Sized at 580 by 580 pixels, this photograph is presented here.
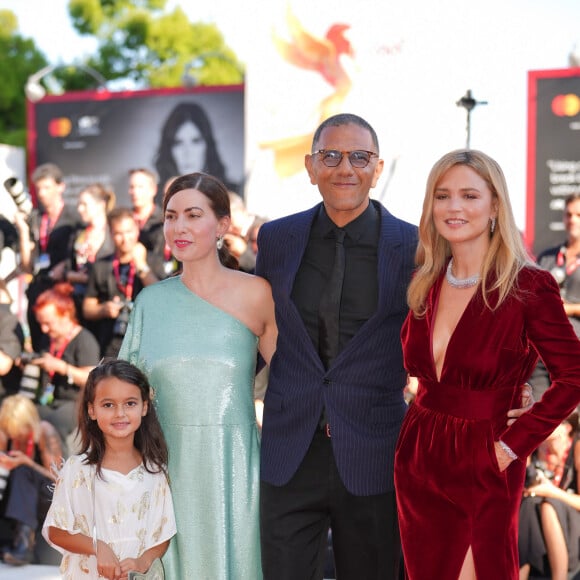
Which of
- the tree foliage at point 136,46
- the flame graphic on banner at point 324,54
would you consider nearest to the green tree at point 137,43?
the tree foliage at point 136,46

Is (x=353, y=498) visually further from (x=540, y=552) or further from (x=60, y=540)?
(x=540, y=552)

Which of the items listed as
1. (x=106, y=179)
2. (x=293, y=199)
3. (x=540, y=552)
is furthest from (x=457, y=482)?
(x=106, y=179)

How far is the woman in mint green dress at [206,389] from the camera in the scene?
3240mm

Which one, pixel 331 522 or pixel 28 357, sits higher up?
pixel 28 357

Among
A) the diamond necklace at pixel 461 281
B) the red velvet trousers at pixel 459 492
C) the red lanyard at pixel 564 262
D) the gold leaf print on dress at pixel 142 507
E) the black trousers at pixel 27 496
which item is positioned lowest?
the black trousers at pixel 27 496

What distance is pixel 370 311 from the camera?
3047mm

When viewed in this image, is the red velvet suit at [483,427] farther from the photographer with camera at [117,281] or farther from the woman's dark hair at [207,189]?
the photographer with camera at [117,281]

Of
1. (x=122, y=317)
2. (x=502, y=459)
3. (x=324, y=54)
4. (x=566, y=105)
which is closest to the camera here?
(x=502, y=459)

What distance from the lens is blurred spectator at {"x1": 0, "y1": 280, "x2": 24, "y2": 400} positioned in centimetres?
645

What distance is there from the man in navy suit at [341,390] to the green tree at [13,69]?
73.9 ft

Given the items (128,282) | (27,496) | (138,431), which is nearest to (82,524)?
(138,431)

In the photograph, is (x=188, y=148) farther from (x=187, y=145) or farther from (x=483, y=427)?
(x=483, y=427)

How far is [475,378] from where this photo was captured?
2756mm

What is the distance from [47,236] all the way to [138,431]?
4067 millimetres
